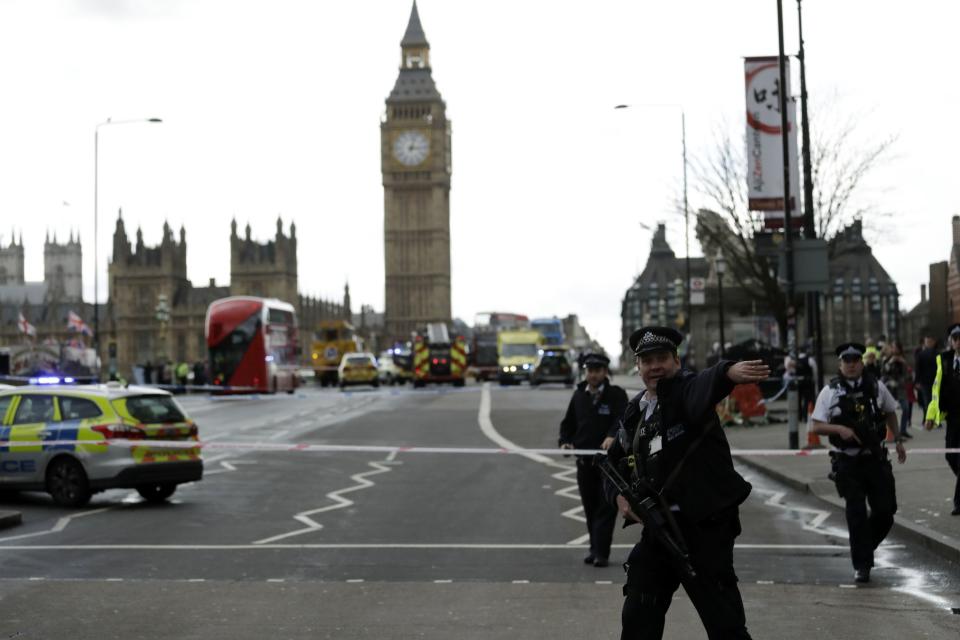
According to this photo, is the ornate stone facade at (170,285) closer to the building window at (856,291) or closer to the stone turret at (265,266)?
the stone turret at (265,266)

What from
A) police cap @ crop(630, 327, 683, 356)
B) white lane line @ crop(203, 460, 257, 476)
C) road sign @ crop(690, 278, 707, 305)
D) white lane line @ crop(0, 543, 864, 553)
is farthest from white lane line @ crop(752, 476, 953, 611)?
road sign @ crop(690, 278, 707, 305)

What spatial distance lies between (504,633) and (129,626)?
2254mm

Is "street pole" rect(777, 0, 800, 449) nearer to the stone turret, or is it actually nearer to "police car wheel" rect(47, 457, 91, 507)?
"police car wheel" rect(47, 457, 91, 507)

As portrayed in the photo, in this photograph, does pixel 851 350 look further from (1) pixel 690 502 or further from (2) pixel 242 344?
(2) pixel 242 344

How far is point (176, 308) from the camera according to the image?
555ft

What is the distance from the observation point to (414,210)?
169875 millimetres

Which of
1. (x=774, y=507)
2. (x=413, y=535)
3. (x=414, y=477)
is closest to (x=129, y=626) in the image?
(x=413, y=535)

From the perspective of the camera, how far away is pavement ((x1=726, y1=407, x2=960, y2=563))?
40.1 ft

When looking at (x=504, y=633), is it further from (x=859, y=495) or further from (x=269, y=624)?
(x=859, y=495)

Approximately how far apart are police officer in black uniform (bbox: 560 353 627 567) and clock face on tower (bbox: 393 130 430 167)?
519 ft

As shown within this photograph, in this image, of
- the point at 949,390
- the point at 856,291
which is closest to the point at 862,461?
the point at 949,390

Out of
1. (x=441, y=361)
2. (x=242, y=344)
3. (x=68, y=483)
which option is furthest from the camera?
(x=441, y=361)

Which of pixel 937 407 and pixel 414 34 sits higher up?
pixel 414 34

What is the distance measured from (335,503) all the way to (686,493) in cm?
1068
